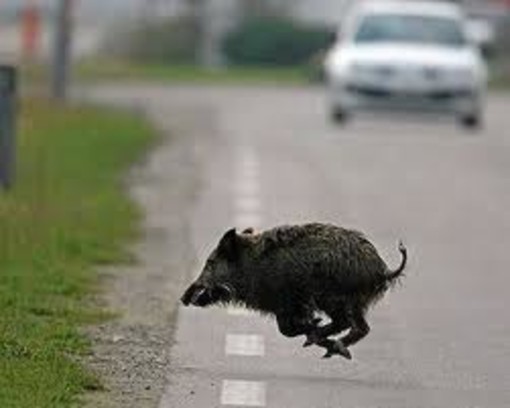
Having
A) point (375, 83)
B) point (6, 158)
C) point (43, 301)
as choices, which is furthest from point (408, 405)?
point (375, 83)

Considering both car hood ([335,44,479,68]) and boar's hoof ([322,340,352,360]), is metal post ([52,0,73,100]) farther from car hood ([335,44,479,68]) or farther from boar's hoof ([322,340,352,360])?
boar's hoof ([322,340,352,360])

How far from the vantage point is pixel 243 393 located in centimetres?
1005

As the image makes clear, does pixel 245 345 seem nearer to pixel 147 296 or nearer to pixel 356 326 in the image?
pixel 356 326

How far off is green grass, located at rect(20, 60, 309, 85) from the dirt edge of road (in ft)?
75.3

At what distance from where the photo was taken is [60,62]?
35812mm

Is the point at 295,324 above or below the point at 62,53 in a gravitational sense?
above

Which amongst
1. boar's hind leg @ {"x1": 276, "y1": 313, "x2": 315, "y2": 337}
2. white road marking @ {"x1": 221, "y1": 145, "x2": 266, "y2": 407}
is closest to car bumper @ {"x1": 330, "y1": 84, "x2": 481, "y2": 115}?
white road marking @ {"x1": 221, "y1": 145, "x2": 266, "y2": 407}

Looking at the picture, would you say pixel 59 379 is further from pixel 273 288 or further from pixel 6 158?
pixel 6 158

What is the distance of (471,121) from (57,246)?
18.3m

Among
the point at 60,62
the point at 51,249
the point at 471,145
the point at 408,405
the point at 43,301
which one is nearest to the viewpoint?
the point at 408,405

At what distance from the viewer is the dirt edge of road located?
1022 centimetres

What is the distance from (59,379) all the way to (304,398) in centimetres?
111

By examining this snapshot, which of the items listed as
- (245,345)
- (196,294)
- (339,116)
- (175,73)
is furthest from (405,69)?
(196,294)

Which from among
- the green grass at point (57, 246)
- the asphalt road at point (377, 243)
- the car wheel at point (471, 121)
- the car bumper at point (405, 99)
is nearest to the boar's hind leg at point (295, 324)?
the asphalt road at point (377, 243)
